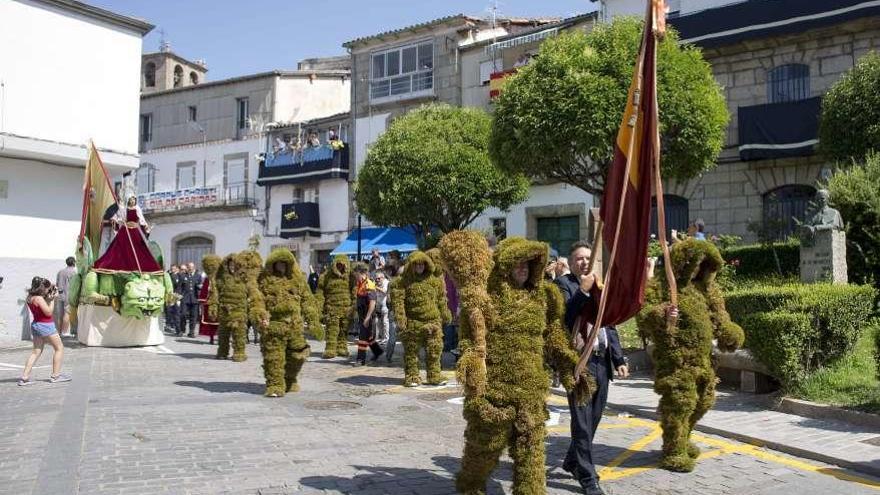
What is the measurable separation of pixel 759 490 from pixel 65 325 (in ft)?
55.6

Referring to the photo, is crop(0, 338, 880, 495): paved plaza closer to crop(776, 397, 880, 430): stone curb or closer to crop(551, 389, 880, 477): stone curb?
crop(551, 389, 880, 477): stone curb

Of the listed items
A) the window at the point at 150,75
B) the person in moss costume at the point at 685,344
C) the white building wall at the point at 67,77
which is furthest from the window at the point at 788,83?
the window at the point at 150,75

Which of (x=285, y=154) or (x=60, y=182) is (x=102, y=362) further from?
(x=285, y=154)

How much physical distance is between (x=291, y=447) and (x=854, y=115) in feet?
52.5

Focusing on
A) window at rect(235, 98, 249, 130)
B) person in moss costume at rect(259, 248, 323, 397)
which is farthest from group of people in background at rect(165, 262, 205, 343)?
window at rect(235, 98, 249, 130)

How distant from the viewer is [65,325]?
1866 cm

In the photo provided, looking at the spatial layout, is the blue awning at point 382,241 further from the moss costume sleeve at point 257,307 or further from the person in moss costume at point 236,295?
the moss costume sleeve at point 257,307

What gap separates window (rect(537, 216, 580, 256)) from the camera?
27.2 meters

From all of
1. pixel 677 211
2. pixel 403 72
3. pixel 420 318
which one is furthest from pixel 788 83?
pixel 403 72

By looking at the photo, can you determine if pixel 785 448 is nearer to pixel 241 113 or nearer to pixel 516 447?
pixel 516 447

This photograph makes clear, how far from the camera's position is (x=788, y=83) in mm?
22031

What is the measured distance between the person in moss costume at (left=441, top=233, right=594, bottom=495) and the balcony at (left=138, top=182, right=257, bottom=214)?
3313 cm

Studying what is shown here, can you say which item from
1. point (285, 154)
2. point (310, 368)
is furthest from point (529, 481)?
point (285, 154)

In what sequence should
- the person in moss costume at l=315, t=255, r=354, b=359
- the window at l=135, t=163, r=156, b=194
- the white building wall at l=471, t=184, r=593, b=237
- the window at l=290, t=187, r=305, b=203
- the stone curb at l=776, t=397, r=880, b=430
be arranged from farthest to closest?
1. the window at l=135, t=163, r=156, b=194
2. the window at l=290, t=187, r=305, b=203
3. the white building wall at l=471, t=184, r=593, b=237
4. the person in moss costume at l=315, t=255, r=354, b=359
5. the stone curb at l=776, t=397, r=880, b=430
